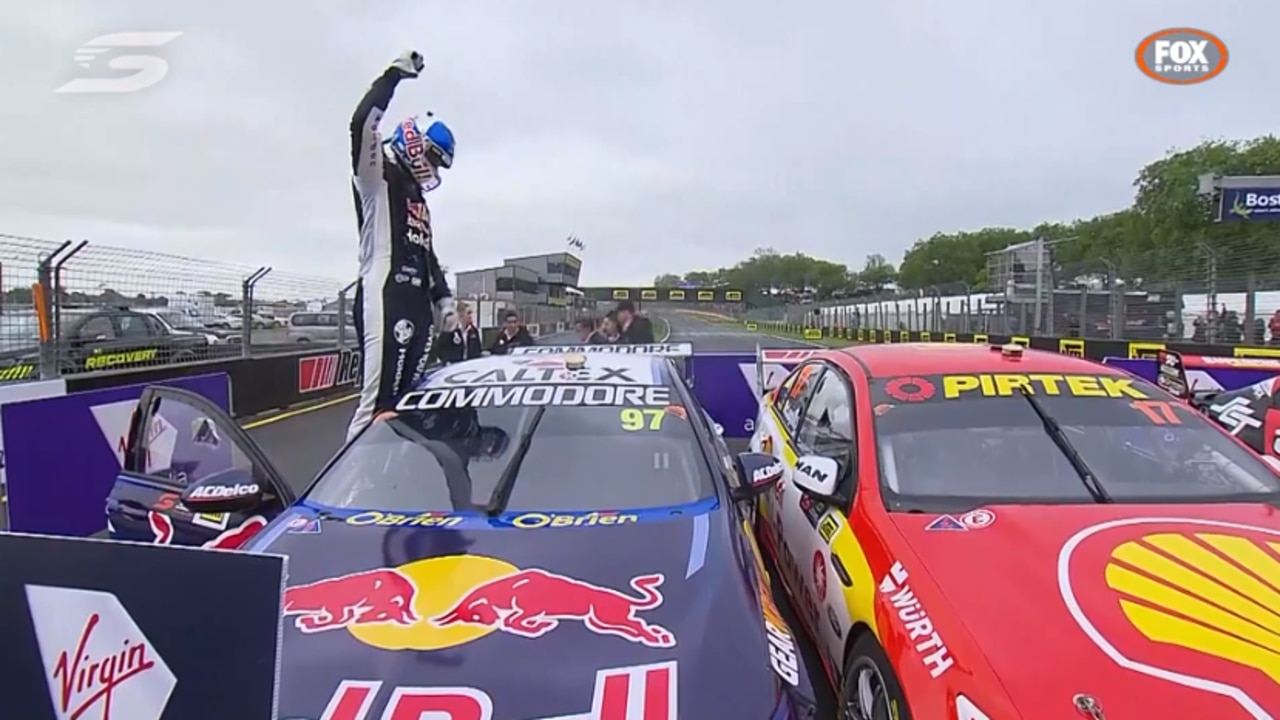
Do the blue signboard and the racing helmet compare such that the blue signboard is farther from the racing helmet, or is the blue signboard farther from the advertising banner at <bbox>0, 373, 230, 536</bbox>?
the advertising banner at <bbox>0, 373, 230, 536</bbox>

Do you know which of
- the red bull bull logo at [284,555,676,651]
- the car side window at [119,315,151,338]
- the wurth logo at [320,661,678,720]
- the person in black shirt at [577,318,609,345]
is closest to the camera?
the wurth logo at [320,661,678,720]

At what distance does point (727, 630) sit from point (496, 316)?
28.1 meters

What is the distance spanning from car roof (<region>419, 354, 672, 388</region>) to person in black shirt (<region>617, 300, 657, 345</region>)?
6879mm

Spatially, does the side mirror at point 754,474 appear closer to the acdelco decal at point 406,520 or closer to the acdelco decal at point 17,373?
the acdelco decal at point 406,520

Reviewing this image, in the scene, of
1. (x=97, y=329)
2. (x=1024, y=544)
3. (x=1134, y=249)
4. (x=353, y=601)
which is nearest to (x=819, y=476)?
(x=1024, y=544)

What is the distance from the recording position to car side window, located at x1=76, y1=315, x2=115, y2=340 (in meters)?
8.43

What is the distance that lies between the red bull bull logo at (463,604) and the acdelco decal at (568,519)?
0.28 metres

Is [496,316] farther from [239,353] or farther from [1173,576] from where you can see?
[1173,576]

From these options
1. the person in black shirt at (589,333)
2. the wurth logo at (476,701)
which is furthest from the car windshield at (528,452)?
the person in black shirt at (589,333)

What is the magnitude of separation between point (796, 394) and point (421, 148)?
7.86ft

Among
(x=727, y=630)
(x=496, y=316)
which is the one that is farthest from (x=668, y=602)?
(x=496, y=316)

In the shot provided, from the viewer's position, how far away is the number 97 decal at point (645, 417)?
3291 mm

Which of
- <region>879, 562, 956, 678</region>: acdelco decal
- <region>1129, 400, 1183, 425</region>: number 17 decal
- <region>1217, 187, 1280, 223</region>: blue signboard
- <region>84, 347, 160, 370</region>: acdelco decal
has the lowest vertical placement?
<region>879, 562, 956, 678</region>: acdelco decal

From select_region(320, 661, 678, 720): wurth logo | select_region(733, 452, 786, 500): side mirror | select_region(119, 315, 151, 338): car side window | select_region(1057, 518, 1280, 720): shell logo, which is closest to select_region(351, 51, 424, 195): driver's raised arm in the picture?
select_region(733, 452, 786, 500): side mirror
